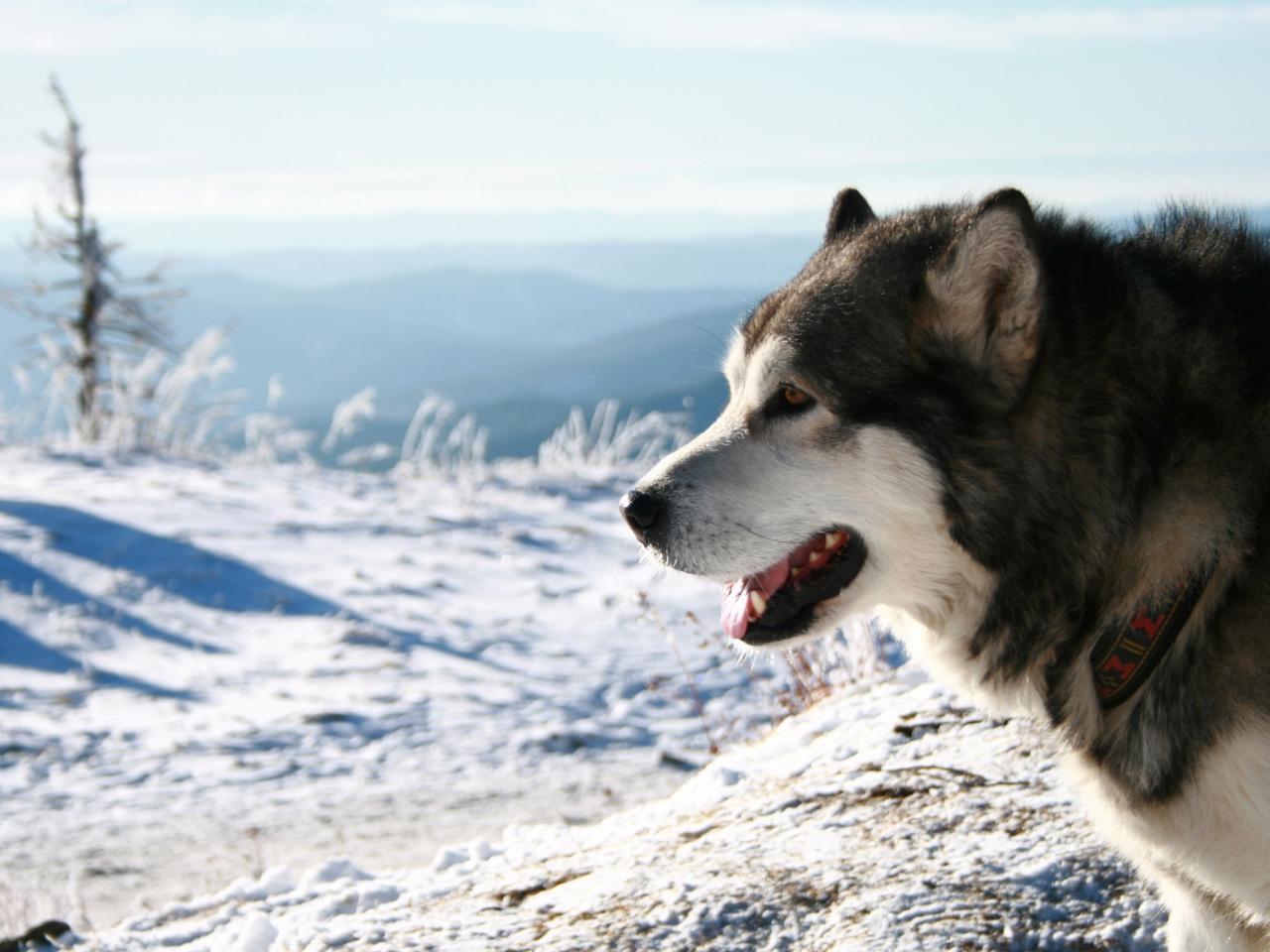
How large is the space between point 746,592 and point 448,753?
4.17m

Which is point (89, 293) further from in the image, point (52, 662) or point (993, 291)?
point (993, 291)

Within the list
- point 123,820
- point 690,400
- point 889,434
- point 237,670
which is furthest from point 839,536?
point 690,400

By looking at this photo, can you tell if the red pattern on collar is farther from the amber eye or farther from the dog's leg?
the amber eye

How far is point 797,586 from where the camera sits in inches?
118

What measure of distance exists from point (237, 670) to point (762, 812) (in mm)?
5263

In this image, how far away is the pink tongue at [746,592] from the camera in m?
3.04

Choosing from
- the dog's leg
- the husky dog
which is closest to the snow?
the dog's leg

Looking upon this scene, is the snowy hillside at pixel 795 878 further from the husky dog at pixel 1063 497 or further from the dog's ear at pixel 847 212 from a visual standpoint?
the dog's ear at pixel 847 212

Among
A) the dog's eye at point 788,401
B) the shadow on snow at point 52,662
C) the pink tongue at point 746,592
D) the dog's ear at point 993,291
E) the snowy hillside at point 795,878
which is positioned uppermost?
the dog's ear at point 993,291

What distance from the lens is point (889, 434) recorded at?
9.01ft

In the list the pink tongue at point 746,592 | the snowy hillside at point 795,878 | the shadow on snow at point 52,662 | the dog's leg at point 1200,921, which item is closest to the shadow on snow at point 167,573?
the shadow on snow at point 52,662

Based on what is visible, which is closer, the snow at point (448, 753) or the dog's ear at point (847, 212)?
the snow at point (448, 753)

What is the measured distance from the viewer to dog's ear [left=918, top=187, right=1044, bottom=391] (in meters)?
2.55

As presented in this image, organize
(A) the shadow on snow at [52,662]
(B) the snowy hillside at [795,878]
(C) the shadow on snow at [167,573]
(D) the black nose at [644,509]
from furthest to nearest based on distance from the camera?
(C) the shadow on snow at [167,573] < (A) the shadow on snow at [52,662] < (D) the black nose at [644,509] < (B) the snowy hillside at [795,878]
